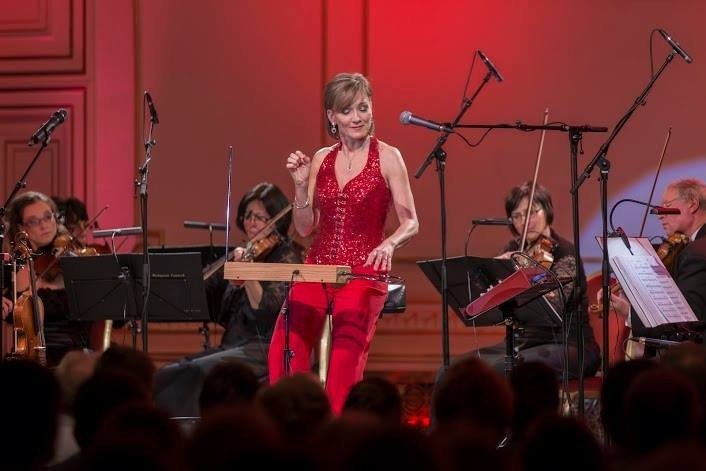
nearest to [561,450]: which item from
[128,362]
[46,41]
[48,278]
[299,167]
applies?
[128,362]

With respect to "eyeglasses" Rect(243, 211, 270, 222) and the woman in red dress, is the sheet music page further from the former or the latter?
"eyeglasses" Rect(243, 211, 270, 222)

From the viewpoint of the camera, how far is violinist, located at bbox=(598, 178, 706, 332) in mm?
5277

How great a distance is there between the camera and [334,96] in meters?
4.65

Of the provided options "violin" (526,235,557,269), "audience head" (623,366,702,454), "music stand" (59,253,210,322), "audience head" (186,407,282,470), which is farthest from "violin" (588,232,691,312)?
"audience head" (186,407,282,470)

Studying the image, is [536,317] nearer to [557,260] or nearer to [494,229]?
[557,260]

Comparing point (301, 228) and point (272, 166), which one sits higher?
point (272, 166)

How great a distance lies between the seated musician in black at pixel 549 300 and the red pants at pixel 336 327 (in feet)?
4.22

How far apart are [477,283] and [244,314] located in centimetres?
147

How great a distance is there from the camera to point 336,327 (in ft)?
14.6

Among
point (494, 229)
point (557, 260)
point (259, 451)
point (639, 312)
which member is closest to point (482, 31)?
point (494, 229)

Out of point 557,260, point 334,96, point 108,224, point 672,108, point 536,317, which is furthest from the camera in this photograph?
point 108,224

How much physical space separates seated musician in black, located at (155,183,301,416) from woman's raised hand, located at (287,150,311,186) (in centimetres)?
148

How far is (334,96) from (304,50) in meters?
2.62

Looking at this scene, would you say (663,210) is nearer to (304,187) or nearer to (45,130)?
(304,187)
